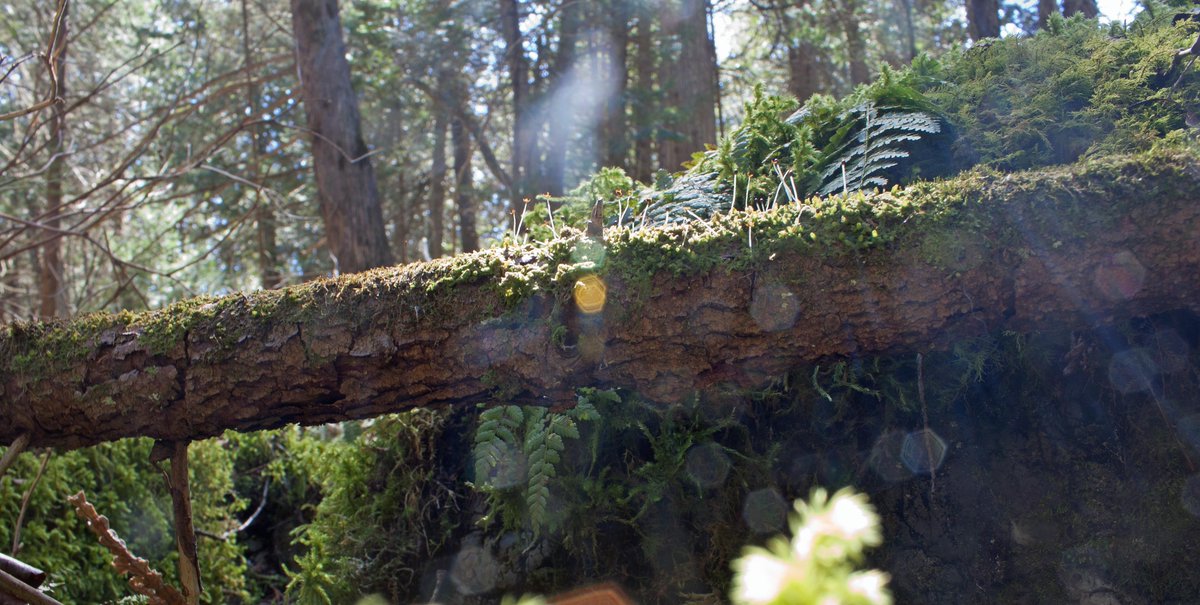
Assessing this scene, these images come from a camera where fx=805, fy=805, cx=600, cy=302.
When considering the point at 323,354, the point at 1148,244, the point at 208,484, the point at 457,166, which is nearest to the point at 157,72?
the point at 457,166

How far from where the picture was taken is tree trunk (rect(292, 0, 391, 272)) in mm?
7898

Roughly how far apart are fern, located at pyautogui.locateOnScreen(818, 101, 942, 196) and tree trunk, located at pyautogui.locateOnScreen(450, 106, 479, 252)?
8484mm

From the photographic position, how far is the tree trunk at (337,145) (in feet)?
25.9

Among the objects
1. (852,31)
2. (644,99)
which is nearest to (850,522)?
(644,99)

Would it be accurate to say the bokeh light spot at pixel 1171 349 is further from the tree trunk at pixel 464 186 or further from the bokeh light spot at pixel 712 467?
the tree trunk at pixel 464 186

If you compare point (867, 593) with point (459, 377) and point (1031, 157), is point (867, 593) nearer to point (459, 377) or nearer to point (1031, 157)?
point (459, 377)

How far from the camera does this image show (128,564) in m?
2.81

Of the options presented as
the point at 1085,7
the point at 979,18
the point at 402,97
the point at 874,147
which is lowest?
the point at 874,147

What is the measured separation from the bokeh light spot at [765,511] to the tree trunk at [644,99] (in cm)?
711

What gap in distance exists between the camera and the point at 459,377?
2.73 m

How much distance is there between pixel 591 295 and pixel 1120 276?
162 centimetres

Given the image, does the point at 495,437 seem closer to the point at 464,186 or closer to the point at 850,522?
the point at 850,522

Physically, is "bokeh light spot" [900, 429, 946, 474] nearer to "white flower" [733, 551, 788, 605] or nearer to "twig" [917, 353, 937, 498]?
"twig" [917, 353, 937, 498]

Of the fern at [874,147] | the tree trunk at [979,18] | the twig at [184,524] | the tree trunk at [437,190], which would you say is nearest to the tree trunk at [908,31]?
the tree trunk at [979,18]
